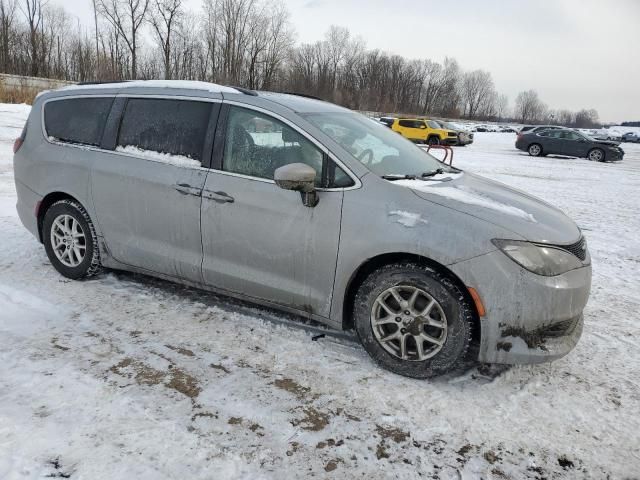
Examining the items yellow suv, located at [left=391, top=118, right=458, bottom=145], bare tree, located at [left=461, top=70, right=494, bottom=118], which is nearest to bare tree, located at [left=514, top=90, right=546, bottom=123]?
bare tree, located at [left=461, top=70, right=494, bottom=118]

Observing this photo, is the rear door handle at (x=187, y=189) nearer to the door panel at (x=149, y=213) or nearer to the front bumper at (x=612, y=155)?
the door panel at (x=149, y=213)

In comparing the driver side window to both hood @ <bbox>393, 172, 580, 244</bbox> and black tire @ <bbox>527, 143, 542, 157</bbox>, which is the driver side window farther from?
black tire @ <bbox>527, 143, 542, 157</bbox>

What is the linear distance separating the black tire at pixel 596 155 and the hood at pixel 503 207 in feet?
72.5

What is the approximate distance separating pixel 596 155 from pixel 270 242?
23436 mm

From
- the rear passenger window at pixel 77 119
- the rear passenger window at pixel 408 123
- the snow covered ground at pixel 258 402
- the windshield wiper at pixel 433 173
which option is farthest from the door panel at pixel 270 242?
the rear passenger window at pixel 408 123

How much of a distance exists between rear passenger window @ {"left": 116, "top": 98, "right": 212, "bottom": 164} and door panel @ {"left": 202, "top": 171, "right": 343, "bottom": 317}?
0.36 m

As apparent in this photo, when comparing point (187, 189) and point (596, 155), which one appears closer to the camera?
point (187, 189)

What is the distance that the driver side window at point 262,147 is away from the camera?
3233 mm

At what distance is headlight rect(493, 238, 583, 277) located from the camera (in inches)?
107

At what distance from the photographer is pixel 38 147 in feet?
14.3

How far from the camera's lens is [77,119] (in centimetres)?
423

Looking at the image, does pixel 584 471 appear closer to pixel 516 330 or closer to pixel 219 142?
pixel 516 330

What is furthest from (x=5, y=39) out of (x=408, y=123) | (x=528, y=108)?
(x=528, y=108)

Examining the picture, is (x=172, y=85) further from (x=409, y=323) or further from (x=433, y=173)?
(x=409, y=323)
